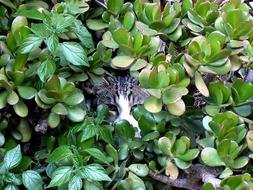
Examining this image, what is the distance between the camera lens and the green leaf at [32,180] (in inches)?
47.5

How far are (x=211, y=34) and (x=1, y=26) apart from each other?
0.57 m

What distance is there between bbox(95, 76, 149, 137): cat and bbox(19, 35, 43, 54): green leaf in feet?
0.79

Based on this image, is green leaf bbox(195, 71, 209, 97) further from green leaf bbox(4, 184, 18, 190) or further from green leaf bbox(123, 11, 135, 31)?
green leaf bbox(4, 184, 18, 190)

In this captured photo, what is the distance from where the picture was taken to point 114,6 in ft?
4.56

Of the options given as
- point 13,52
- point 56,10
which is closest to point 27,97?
point 13,52

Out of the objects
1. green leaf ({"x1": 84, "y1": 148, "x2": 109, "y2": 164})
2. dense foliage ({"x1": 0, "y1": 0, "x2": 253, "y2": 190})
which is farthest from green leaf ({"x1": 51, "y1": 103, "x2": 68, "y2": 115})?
green leaf ({"x1": 84, "y1": 148, "x2": 109, "y2": 164})

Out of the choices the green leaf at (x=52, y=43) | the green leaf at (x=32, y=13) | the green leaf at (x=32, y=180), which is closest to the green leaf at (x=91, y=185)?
the green leaf at (x=32, y=180)

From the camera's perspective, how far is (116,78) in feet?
4.59

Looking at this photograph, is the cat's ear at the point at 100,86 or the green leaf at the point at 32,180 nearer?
the green leaf at the point at 32,180

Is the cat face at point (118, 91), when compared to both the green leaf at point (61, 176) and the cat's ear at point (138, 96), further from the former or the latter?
the green leaf at point (61, 176)

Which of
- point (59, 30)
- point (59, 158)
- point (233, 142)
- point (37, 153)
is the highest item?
point (59, 30)

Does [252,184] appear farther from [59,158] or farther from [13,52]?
[13,52]

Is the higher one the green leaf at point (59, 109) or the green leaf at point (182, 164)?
the green leaf at point (59, 109)

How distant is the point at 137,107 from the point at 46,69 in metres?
0.25
